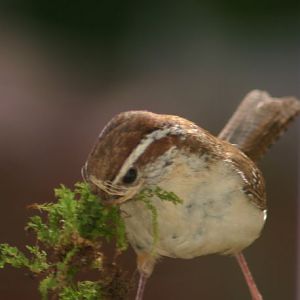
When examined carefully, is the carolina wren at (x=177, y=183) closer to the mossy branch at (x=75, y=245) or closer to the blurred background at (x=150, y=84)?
A: the mossy branch at (x=75, y=245)

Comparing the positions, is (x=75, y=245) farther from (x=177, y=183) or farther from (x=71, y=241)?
(x=177, y=183)

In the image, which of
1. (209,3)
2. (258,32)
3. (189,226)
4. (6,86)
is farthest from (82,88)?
(189,226)

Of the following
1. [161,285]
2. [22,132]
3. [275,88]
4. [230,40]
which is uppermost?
[230,40]

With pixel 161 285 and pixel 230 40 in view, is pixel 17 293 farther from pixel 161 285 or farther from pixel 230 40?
pixel 230 40

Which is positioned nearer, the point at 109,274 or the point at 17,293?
the point at 109,274

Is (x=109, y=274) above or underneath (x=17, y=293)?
above

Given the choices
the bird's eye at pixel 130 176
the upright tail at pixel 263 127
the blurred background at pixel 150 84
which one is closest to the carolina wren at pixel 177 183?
the bird's eye at pixel 130 176

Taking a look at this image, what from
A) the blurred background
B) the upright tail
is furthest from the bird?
the blurred background

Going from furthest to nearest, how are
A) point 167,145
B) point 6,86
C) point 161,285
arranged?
point 6,86 → point 161,285 → point 167,145
